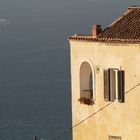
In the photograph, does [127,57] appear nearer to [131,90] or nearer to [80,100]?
[131,90]

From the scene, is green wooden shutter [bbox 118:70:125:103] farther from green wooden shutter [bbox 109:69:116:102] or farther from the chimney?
the chimney

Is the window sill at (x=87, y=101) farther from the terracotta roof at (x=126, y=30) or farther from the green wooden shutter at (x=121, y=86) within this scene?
the terracotta roof at (x=126, y=30)

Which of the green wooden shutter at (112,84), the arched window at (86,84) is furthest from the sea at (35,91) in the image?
the green wooden shutter at (112,84)

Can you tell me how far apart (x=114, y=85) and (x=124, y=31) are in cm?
186

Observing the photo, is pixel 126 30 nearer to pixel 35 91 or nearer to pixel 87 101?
pixel 87 101

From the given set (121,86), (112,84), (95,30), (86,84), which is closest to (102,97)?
(112,84)

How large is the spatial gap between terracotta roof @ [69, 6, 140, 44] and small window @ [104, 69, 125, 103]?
3.38 feet

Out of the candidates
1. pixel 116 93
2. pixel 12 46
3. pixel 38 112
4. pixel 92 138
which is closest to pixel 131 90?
pixel 116 93

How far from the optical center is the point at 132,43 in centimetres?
2397

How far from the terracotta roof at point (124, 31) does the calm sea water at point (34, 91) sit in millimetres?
52091

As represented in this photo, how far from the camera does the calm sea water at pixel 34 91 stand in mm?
86000

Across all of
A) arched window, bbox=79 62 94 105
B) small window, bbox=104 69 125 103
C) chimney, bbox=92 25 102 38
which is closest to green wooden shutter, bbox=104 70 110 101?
small window, bbox=104 69 125 103

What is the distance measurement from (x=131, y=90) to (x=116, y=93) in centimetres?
68

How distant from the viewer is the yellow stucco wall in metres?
24.1
